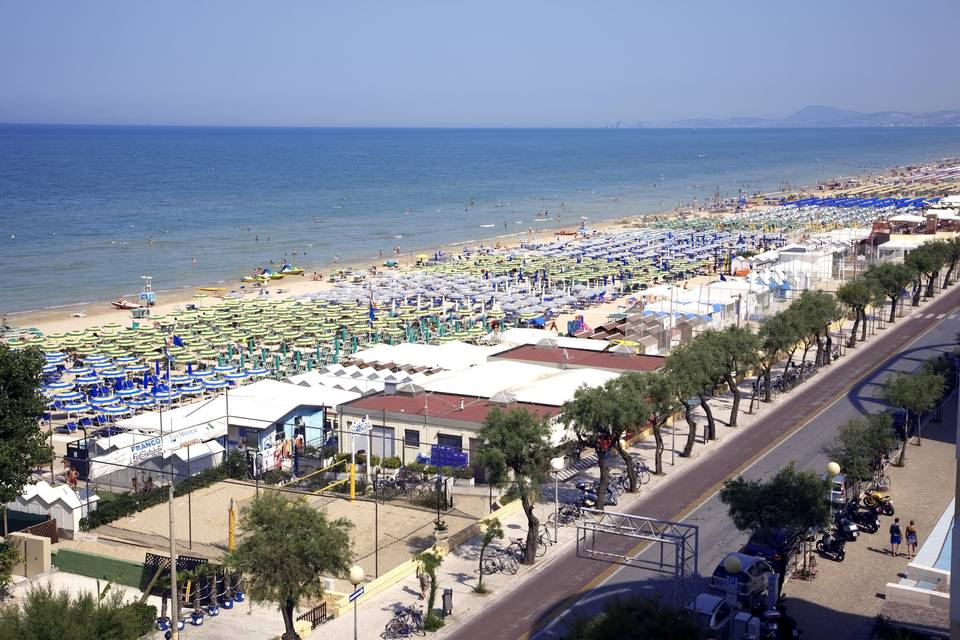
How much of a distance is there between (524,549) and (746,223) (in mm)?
75584

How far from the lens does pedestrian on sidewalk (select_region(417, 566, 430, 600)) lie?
1831cm

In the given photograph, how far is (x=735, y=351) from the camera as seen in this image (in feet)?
94.3

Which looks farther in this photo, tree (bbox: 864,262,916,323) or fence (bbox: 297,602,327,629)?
tree (bbox: 864,262,916,323)

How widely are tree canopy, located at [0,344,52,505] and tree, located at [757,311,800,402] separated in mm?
19686

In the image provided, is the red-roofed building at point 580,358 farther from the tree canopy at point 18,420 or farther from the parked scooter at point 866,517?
the tree canopy at point 18,420

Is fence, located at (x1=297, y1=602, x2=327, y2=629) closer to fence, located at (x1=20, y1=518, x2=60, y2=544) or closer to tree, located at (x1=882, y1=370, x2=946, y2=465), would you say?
fence, located at (x1=20, y1=518, x2=60, y2=544)

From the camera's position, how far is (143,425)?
2797 centimetres

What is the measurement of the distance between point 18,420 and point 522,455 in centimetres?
1003

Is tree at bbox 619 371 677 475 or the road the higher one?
tree at bbox 619 371 677 475

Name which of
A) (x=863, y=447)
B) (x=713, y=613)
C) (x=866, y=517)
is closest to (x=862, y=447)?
(x=863, y=447)

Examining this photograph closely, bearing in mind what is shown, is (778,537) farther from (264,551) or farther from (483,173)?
(483,173)

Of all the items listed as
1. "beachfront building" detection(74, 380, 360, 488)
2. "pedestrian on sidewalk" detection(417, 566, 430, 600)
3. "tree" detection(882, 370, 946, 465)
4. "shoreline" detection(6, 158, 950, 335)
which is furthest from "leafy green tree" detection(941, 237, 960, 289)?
"pedestrian on sidewalk" detection(417, 566, 430, 600)

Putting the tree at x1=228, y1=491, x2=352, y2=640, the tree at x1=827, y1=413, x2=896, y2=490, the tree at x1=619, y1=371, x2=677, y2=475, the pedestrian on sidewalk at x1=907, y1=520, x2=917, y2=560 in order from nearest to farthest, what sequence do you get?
the tree at x1=228, y1=491, x2=352, y2=640, the pedestrian on sidewalk at x1=907, y1=520, x2=917, y2=560, the tree at x1=619, y1=371, x2=677, y2=475, the tree at x1=827, y1=413, x2=896, y2=490

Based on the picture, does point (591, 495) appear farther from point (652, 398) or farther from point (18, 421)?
point (18, 421)
